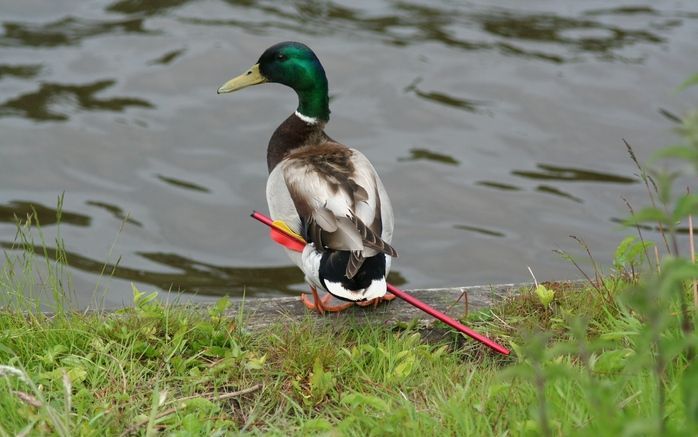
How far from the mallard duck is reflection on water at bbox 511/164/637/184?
112 inches

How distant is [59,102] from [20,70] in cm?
61

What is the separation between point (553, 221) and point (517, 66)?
2.24m

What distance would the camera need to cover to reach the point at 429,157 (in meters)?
7.94

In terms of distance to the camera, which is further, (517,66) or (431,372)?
(517,66)

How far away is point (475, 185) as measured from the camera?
25.0ft

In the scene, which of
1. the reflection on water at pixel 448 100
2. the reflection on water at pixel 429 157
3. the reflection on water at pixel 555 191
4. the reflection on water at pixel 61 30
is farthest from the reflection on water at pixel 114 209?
the reflection on water at pixel 555 191

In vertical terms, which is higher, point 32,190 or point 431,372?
point 431,372

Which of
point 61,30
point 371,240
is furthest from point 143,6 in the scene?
point 371,240

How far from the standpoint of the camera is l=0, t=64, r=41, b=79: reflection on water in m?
8.80

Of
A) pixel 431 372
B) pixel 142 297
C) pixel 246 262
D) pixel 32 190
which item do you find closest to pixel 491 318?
pixel 431 372

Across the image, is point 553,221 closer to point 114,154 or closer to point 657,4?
point 114,154

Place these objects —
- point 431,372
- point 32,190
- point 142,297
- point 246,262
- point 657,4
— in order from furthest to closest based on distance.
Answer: point 657,4, point 32,190, point 246,262, point 142,297, point 431,372

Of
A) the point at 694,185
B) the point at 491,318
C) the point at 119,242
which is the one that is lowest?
the point at 119,242

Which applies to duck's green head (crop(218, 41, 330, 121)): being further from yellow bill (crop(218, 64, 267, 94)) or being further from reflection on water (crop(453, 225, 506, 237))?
reflection on water (crop(453, 225, 506, 237))
